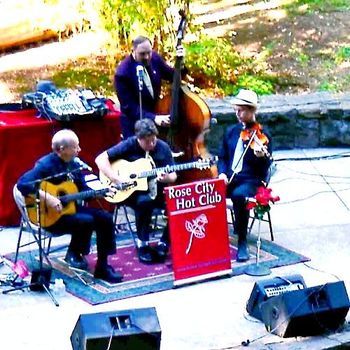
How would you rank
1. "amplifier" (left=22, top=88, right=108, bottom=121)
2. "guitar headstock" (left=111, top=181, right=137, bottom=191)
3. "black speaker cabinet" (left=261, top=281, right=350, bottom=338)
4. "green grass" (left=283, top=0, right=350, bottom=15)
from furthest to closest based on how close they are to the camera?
"green grass" (left=283, top=0, right=350, bottom=15) → "amplifier" (left=22, top=88, right=108, bottom=121) → "guitar headstock" (left=111, top=181, right=137, bottom=191) → "black speaker cabinet" (left=261, top=281, right=350, bottom=338)

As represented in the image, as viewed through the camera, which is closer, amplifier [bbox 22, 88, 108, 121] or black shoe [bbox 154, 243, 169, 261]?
black shoe [bbox 154, 243, 169, 261]

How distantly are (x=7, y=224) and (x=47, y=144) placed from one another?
72cm

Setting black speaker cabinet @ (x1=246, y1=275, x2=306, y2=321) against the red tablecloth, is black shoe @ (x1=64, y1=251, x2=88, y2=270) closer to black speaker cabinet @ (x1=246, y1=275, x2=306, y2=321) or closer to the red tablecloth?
the red tablecloth

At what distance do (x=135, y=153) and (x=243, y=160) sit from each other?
34.6 inches

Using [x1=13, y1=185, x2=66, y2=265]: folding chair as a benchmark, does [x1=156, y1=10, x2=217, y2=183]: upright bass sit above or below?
above

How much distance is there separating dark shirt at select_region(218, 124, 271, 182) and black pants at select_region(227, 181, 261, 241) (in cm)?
10

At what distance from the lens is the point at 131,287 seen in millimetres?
7668

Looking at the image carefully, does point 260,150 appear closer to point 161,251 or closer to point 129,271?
point 161,251

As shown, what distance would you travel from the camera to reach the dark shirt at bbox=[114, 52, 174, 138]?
8.64 m

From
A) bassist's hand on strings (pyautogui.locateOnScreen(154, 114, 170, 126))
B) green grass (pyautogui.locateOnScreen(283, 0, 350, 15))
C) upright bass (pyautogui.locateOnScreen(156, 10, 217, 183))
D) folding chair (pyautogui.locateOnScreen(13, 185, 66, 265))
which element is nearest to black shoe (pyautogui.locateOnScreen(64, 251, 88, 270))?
folding chair (pyautogui.locateOnScreen(13, 185, 66, 265))

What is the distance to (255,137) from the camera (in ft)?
27.0

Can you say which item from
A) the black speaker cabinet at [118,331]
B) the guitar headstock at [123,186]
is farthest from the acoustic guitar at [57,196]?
the black speaker cabinet at [118,331]

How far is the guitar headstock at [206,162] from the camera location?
26.3 feet

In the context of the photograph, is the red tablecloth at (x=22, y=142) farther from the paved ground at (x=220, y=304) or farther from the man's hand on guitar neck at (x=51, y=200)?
the man's hand on guitar neck at (x=51, y=200)
